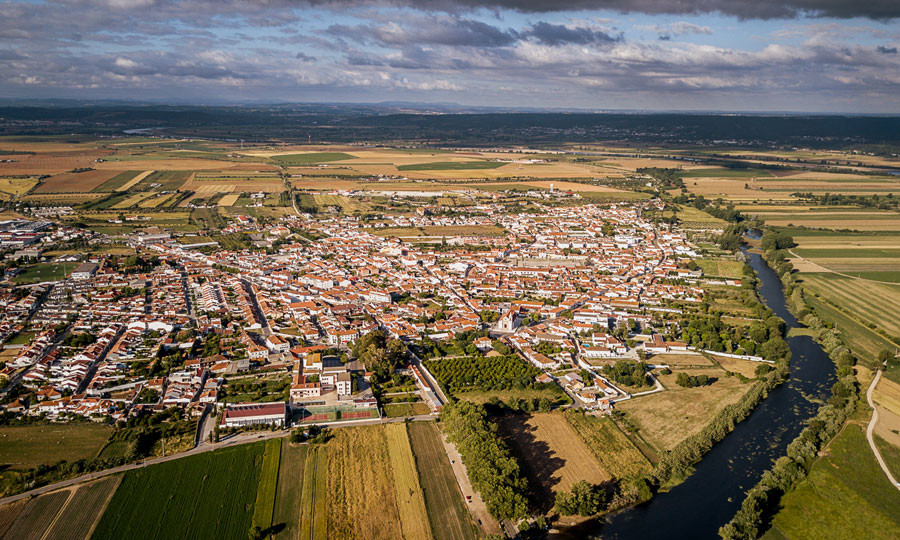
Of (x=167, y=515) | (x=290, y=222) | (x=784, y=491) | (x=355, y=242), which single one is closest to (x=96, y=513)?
(x=167, y=515)

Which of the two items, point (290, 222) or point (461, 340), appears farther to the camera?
point (290, 222)

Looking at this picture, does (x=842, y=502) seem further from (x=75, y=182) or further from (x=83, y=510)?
(x=75, y=182)

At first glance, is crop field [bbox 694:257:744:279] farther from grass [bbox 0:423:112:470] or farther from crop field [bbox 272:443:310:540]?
grass [bbox 0:423:112:470]

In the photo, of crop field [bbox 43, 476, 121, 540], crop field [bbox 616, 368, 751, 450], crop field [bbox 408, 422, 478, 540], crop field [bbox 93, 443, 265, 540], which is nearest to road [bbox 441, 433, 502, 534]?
crop field [bbox 408, 422, 478, 540]

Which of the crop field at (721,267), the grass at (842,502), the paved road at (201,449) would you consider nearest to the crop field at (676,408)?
the grass at (842,502)

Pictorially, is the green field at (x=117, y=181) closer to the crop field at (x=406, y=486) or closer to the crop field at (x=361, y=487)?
the crop field at (x=361, y=487)

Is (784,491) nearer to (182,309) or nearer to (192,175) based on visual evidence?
(182,309)
